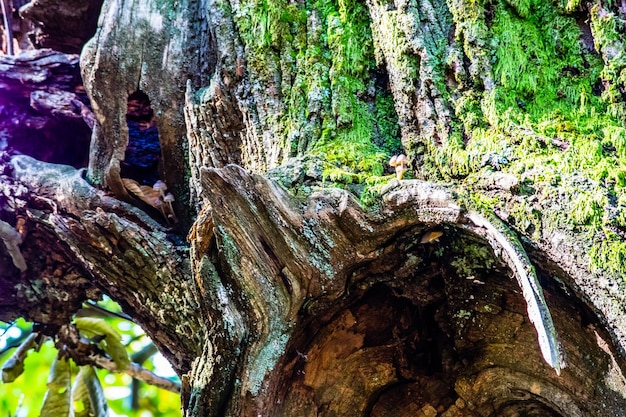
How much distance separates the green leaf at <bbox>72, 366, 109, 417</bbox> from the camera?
3469mm

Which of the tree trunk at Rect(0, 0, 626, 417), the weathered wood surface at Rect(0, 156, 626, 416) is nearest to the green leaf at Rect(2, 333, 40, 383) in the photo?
the tree trunk at Rect(0, 0, 626, 417)

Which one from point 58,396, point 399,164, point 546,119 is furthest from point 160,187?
point 58,396

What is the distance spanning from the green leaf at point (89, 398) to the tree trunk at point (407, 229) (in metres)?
1.78

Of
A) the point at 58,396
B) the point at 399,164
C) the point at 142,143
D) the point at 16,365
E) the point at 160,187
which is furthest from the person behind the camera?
the point at 58,396

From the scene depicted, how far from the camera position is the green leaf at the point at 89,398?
3.47 m

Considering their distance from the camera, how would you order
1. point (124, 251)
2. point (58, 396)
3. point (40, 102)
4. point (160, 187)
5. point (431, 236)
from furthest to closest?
point (58, 396), point (40, 102), point (160, 187), point (124, 251), point (431, 236)

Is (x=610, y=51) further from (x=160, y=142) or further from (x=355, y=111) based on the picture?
(x=160, y=142)

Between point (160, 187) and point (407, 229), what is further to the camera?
point (160, 187)

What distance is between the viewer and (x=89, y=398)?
348 centimetres

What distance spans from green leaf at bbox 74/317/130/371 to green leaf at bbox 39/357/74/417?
225 mm

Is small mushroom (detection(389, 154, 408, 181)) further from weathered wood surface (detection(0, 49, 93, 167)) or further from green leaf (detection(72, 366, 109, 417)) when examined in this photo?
green leaf (detection(72, 366, 109, 417))

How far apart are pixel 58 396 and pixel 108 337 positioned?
1.43 feet

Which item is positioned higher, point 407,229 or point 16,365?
point 407,229

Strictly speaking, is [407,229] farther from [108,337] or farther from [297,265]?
[108,337]
